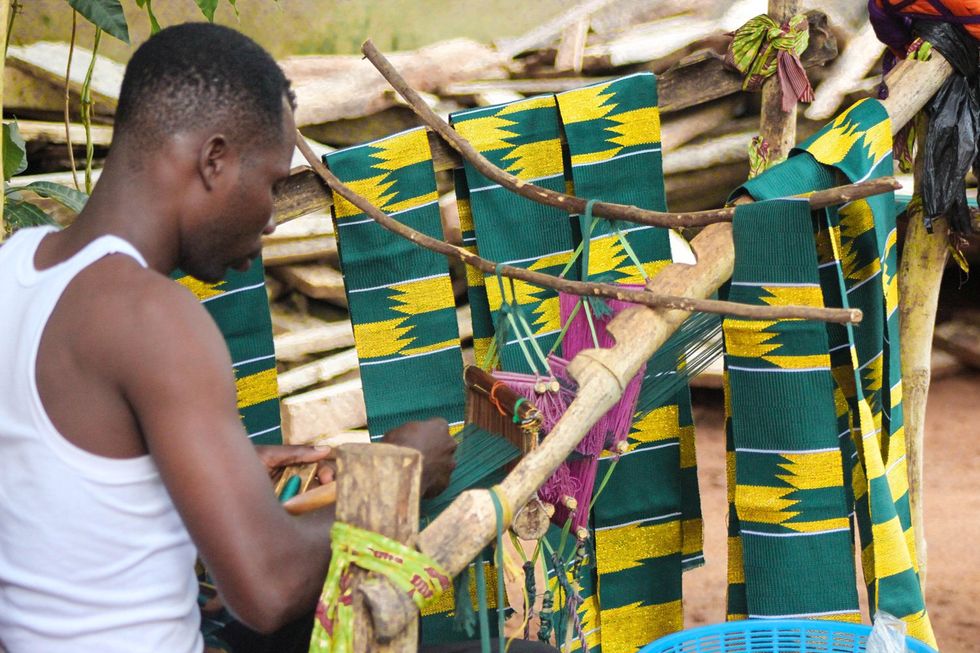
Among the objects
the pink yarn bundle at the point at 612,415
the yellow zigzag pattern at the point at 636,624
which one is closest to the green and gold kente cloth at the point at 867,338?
the pink yarn bundle at the point at 612,415

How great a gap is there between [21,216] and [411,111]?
10.7 feet

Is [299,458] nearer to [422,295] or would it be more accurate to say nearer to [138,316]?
[138,316]

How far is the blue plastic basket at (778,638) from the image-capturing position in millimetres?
2115

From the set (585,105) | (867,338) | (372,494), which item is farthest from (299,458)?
(867,338)

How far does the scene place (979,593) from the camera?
13.5ft

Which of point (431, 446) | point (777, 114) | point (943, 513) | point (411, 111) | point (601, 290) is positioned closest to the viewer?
point (431, 446)

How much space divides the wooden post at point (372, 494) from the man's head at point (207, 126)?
35cm

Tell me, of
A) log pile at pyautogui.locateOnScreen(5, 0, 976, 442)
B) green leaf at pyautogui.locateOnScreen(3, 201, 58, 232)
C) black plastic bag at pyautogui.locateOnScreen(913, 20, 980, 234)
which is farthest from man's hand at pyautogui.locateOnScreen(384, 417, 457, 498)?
log pile at pyautogui.locateOnScreen(5, 0, 976, 442)

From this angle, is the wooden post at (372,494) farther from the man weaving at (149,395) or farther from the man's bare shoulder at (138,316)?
the man's bare shoulder at (138,316)

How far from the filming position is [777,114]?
2590mm

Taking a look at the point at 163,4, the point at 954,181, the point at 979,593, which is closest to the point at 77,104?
the point at 163,4

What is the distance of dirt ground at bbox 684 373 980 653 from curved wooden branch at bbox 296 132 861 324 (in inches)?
94.6

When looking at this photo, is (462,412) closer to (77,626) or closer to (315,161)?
(315,161)

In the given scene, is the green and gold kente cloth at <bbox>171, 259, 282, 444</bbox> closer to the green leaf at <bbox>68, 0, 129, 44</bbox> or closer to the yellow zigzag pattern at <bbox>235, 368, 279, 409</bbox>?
the yellow zigzag pattern at <bbox>235, 368, 279, 409</bbox>
